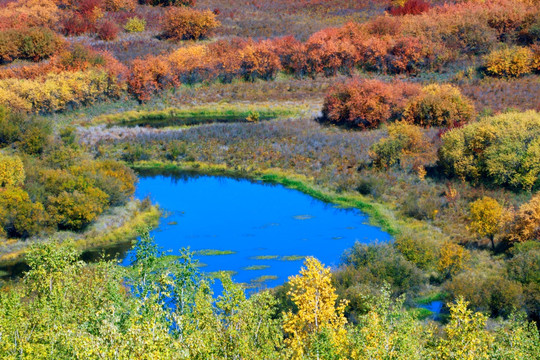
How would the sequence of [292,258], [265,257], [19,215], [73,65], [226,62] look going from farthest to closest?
[226,62] < [73,65] < [19,215] < [265,257] < [292,258]

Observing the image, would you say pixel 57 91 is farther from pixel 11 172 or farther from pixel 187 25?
pixel 187 25

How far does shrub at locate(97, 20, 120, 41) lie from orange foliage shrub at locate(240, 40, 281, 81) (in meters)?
18.0

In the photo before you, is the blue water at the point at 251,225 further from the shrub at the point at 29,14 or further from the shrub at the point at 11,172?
the shrub at the point at 29,14

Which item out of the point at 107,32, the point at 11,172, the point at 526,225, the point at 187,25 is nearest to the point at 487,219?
the point at 526,225

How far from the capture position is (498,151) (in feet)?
129

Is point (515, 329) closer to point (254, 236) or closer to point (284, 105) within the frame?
point (254, 236)

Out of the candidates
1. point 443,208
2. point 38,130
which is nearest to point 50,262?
point 443,208

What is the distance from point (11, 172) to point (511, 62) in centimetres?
4789

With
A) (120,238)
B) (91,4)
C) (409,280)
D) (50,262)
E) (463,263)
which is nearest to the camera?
(50,262)

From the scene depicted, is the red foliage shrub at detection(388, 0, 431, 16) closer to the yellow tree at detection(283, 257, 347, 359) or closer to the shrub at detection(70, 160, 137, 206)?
the shrub at detection(70, 160, 137, 206)

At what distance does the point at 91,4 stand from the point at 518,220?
69940 mm

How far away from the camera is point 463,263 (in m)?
29.8

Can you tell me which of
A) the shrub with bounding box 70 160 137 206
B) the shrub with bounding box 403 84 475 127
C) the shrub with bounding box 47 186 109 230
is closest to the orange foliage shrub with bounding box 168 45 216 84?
the shrub with bounding box 403 84 475 127

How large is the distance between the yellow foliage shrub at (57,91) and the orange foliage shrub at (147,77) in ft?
5.57
